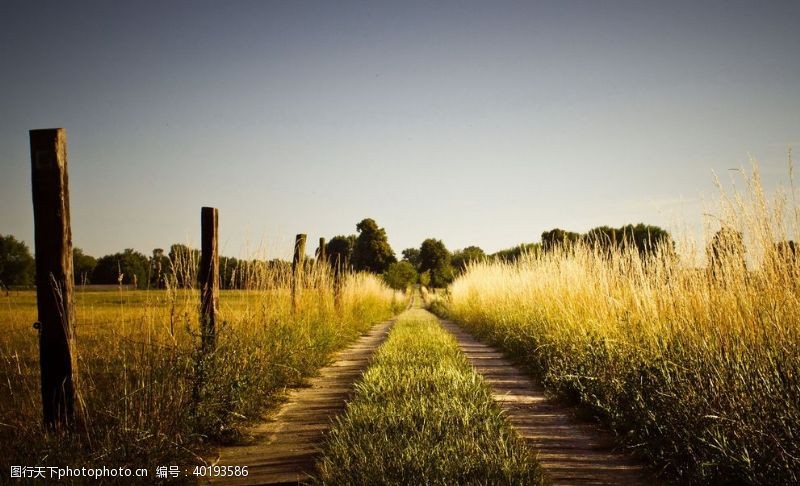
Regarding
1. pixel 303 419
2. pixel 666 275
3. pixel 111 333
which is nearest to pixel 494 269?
pixel 666 275

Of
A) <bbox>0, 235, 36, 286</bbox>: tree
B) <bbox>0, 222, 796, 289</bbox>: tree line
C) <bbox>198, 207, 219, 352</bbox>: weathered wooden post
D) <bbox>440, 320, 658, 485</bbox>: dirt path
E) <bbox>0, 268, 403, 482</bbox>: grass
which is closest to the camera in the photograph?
<bbox>440, 320, 658, 485</bbox>: dirt path

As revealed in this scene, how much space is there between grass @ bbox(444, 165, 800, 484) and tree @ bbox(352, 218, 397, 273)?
36163 mm

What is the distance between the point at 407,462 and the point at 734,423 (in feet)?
5.95

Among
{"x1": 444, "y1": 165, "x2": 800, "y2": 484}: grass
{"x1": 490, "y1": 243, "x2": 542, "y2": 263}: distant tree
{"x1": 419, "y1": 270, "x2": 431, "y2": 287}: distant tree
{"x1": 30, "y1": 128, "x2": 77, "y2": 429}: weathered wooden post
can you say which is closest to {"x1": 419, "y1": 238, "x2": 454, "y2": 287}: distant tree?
{"x1": 419, "y1": 270, "x2": 431, "y2": 287}: distant tree

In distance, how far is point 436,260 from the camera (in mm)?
47938

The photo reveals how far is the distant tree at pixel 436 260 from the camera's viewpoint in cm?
4731

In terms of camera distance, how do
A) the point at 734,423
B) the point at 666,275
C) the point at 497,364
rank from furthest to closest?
the point at 497,364
the point at 666,275
the point at 734,423

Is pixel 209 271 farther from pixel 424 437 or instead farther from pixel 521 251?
pixel 521 251

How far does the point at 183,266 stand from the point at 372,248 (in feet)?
123

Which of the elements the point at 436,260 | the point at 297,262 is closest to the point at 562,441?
the point at 297,262

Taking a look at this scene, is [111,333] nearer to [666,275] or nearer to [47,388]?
[47,388]

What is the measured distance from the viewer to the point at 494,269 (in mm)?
13820

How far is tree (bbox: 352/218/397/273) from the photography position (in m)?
41.7

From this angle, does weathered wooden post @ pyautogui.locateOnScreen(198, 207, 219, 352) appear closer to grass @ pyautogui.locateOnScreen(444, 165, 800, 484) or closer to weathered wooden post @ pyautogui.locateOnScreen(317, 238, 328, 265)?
grass @ pyautogui.locateOnScreen(444, 165, 800, 484)
